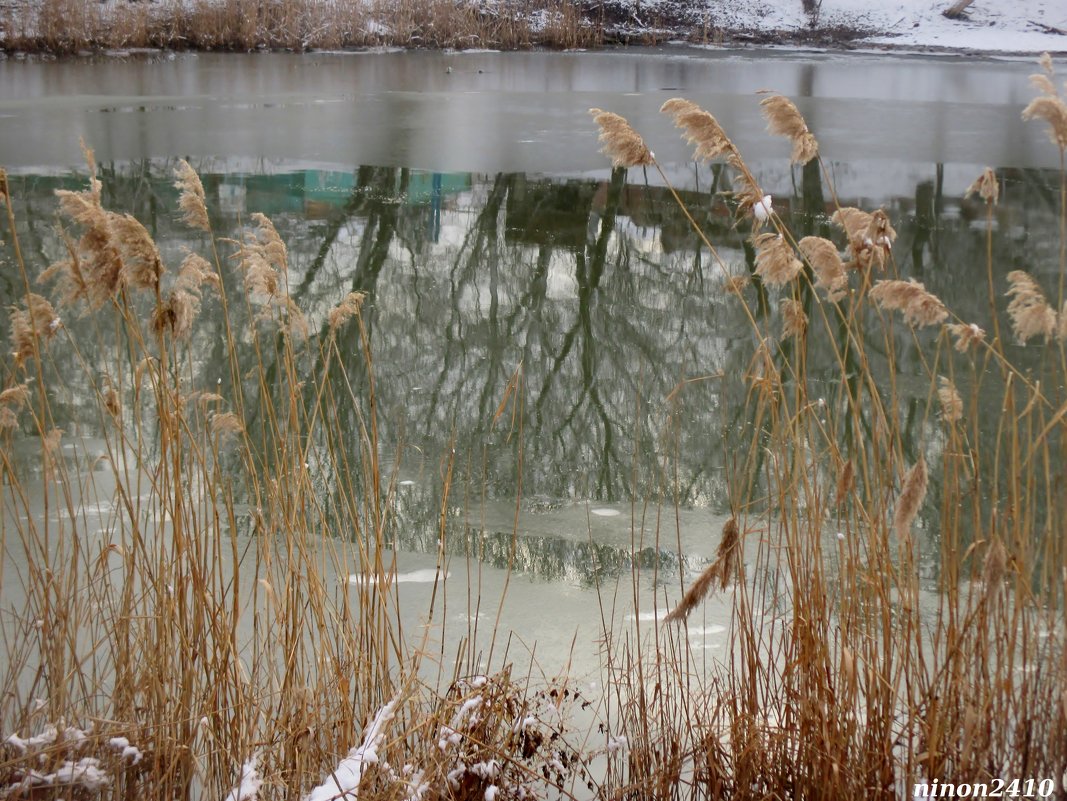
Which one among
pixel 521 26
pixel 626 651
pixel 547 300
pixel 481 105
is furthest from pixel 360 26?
pixel 626 651

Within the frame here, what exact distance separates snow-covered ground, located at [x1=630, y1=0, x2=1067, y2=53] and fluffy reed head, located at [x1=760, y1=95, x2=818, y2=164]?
49.9ft

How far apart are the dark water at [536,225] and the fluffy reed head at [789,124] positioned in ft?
1.35

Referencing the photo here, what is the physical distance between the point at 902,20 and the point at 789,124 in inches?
644

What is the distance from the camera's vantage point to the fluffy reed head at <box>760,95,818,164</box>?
1696 mm

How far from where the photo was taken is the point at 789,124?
1.70 m

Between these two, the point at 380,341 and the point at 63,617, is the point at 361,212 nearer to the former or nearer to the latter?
the point at 380,341

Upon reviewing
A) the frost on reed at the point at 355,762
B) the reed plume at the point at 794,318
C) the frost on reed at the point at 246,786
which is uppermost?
the reed plume at the point at 794,318

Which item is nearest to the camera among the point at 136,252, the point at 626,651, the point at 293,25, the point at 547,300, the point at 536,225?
the point at 136,252

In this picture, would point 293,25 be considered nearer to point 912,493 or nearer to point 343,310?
point 343,310

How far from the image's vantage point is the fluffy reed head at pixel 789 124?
1.70 m

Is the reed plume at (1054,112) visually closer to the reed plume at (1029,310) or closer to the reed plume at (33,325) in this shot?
the reed plume at (1029,310)

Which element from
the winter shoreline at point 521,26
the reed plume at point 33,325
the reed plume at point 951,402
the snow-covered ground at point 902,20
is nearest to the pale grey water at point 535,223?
the reed plume at point 951,402

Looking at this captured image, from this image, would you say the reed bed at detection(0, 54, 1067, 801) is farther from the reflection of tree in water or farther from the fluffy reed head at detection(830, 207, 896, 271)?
the reflection of tree in water

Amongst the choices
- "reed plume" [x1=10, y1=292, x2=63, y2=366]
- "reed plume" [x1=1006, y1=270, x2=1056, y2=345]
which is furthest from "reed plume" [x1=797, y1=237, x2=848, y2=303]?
"reed plume" [x1=10, y1=292, x2=63, y2=366]
